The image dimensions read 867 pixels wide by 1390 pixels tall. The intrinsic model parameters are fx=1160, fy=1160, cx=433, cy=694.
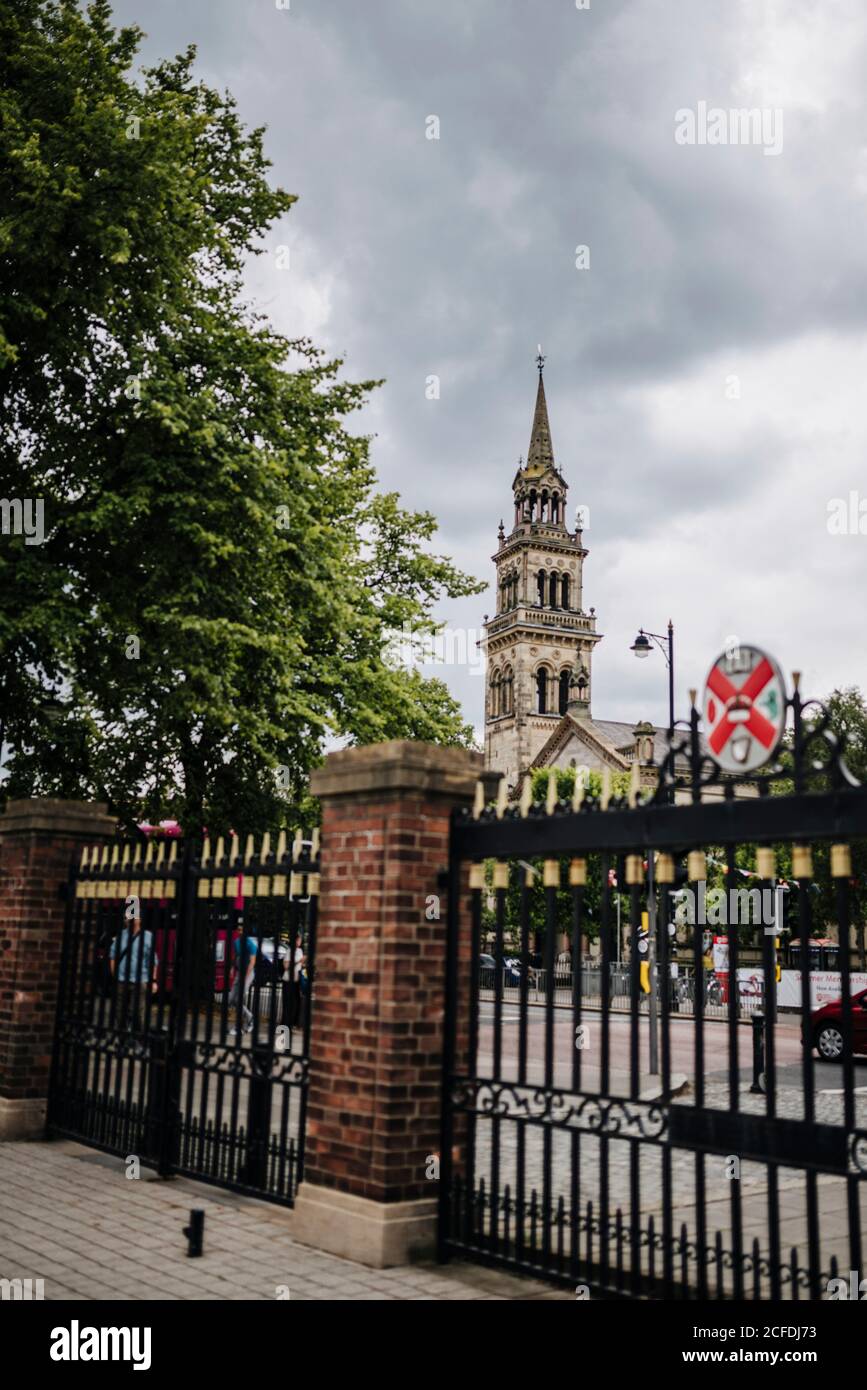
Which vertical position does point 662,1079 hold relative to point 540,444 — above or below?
below

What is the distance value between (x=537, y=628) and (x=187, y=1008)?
287 ft

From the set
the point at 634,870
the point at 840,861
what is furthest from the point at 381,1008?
the point at 840,861

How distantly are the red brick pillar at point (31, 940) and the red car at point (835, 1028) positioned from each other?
1260cm

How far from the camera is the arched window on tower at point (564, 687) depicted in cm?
9550

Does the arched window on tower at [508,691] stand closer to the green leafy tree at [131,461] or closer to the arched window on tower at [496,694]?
the arched window on tower at [496,694]

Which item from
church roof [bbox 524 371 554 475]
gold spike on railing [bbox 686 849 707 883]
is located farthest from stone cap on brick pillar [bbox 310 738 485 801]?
church roof [bbox 524 371 554 475]

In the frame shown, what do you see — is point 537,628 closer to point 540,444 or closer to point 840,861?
point 540,444

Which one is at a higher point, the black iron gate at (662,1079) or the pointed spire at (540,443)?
the pointed spire at (540,443)

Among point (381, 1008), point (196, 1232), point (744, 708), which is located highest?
point (744, 708)

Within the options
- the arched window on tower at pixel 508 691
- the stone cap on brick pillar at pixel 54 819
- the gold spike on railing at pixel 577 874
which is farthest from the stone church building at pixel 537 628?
the gold spike on railing at pixel 577 874

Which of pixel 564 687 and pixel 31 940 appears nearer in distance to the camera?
pixel 31 940

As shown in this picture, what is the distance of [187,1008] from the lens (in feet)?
28.1

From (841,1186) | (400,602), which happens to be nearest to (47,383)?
(400,602)

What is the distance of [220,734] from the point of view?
20141mm
